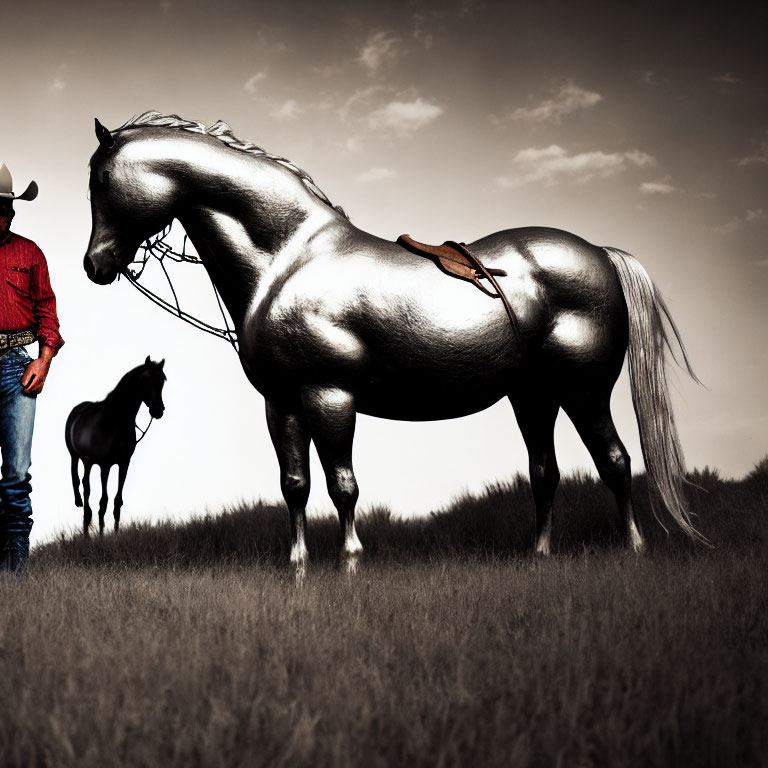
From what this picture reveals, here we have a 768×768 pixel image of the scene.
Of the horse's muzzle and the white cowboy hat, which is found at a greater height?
the white cowboy hat

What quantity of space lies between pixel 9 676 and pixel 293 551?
1.97m

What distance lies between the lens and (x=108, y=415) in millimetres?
7727

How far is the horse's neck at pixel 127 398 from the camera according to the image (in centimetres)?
766

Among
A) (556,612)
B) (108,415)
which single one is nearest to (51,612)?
(556,612)

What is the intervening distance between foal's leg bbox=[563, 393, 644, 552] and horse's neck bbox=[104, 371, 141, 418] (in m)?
4.40

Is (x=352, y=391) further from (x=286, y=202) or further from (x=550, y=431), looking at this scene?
(x=550, y=431)

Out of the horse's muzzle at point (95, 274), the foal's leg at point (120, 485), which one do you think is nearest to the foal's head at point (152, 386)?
the foal's leg at point (120, 485)

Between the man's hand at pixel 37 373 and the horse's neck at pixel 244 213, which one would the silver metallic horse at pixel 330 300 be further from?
the man's hand at pixel 37 373

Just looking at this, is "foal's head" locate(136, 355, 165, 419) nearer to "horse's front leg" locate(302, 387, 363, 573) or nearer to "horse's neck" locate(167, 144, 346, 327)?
"horse's neck" locate(167, 144, 346, 327)

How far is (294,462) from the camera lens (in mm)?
4605

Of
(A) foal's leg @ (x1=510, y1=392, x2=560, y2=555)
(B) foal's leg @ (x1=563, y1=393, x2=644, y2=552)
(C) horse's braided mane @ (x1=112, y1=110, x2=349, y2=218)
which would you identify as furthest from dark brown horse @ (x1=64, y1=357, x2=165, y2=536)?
(B) foal's leg @ (x1=563, y1=393, x2=644, y2=552)

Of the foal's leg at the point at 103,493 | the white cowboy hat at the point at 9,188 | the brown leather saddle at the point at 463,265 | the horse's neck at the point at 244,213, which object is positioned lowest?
the foal's leg at the point at 103,493

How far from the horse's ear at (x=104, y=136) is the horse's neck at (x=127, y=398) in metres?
3.46

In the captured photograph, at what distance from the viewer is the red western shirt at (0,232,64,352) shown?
15.9ft
